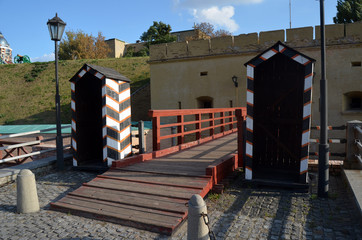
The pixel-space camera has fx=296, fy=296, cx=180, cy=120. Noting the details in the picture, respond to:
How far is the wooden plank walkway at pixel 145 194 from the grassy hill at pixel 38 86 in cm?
1980

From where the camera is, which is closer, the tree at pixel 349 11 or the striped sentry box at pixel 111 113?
the striped sentry box at pixel 111 113

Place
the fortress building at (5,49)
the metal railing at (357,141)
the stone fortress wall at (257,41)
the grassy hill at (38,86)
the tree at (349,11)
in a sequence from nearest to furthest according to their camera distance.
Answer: the metal railing at (357,141)
the stone fortress wall at (257,41)
the tree at (349,11)
the grassy hill at (38,86)
the fortress building at (5,49)

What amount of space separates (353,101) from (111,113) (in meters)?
12.1

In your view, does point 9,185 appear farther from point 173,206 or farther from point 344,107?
point 344,107

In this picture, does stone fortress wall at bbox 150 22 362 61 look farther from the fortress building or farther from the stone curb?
the fortress building

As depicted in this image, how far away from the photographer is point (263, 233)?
3.83 meters

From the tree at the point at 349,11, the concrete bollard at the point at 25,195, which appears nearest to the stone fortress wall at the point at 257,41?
the tree at the point at 349,11

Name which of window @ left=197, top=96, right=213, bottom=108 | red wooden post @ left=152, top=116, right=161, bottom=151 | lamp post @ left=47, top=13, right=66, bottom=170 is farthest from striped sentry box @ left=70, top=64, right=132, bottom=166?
window @ left=197, top=96, right=213, bottom=108

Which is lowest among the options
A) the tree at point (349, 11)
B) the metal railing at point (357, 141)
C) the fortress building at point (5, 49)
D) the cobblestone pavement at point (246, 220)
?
the cobblestone pavement at point (246, 220)

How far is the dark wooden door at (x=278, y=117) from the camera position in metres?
5.64

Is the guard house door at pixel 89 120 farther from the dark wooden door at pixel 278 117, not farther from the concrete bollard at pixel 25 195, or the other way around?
the dark wooden door at pixel 278 117

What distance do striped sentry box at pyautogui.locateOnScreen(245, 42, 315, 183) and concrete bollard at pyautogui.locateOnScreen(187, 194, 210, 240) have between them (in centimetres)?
268

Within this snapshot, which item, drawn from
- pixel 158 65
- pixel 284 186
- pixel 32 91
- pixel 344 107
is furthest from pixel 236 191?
pixel 32 91

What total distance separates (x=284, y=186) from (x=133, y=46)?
173 ft
